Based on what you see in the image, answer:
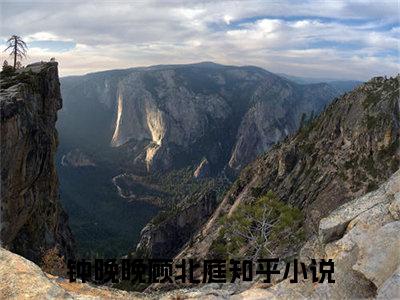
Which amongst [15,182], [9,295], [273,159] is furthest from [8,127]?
[273,159]

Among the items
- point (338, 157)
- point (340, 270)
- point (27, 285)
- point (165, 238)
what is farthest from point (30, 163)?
point (165, 238)

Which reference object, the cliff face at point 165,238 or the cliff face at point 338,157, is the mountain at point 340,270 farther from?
the cliff face at point 165,238

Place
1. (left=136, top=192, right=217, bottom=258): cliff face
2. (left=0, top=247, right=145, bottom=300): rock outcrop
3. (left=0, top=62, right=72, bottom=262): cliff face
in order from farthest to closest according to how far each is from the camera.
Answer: (left=136, top=192, right=217, bottom=258): cliff face, (left=0, top=62, right=72, bottom=262): cliff face, (left=0, top=247, right=145, bottom=300): rock outcrop

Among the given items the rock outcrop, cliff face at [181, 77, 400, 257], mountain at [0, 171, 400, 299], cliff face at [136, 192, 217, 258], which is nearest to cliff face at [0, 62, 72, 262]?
cliff face at [181, 77, 400, 257]

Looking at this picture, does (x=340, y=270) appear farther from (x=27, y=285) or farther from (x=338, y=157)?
(x=338, y=157)

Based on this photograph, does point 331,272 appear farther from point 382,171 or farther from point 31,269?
point 382,171

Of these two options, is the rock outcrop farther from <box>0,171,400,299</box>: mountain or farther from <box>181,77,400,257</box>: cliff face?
<box>181,77,400,257</box>: cliff face
